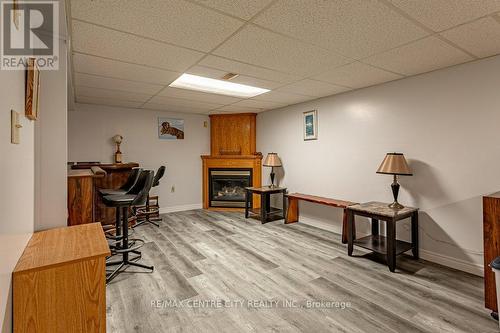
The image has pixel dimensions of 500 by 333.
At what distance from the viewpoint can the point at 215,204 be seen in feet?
19.1

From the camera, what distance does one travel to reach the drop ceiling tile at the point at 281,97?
13.3 ft

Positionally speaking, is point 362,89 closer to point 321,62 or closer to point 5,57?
point 321,62

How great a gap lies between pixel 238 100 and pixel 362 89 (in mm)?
1966

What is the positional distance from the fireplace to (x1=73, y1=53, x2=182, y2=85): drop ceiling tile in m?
2.85

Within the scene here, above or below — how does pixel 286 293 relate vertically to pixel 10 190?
below

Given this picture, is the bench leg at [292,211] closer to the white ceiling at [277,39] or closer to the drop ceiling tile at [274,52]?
the white ceiling at [277,39]

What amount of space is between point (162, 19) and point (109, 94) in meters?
2.66

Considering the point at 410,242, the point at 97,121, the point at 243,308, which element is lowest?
the point at 243,308

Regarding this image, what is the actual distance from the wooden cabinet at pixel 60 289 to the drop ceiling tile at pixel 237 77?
2.14 metres

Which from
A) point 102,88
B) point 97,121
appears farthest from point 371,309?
point 97,121

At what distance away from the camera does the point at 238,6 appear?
1.65 metres

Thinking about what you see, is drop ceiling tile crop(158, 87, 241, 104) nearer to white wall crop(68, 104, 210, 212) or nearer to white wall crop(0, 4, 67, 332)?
white wall crop(68, 104, 210, 212)

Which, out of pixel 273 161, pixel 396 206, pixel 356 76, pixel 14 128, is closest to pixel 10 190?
pixel 14 128

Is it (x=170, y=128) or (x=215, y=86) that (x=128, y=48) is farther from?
(x=170, y=128)
